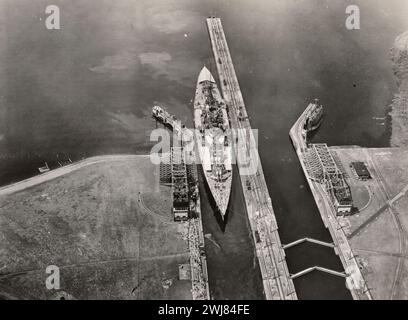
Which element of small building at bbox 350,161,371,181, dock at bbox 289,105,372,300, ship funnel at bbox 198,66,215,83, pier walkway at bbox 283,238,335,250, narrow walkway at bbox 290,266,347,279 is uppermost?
ship funnel at bbox 198,66,215,83

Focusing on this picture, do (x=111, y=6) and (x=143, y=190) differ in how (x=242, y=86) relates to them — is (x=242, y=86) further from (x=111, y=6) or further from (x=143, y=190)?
(x=111, y=6)

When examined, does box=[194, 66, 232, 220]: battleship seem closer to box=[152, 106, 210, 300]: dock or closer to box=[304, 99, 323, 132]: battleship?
box=[152, 106, 210, 300]: dock

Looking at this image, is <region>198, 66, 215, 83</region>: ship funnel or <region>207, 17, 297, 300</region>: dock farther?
<region>198, 66, 215, 83</region>: ship funnel

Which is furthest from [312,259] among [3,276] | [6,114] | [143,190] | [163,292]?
[6,114]

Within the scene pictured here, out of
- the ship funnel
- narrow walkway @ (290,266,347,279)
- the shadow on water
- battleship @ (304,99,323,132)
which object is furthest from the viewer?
the ship funnel

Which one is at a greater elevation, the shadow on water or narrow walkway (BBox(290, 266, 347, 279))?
narrow walkway (BBox(290, 266, 347, 279))

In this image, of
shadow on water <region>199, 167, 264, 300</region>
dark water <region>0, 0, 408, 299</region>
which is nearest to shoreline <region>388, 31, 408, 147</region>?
dark water <region>0, 0, 408, 299</region>

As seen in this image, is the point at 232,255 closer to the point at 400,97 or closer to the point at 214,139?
the point at 214,139
